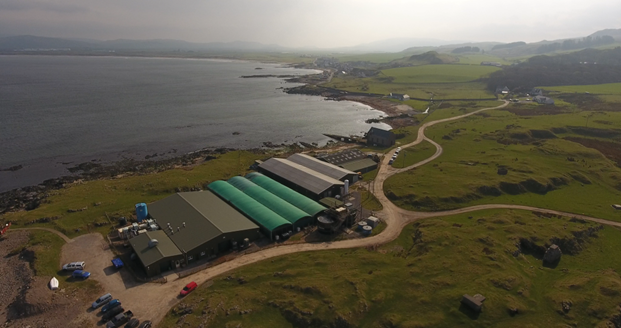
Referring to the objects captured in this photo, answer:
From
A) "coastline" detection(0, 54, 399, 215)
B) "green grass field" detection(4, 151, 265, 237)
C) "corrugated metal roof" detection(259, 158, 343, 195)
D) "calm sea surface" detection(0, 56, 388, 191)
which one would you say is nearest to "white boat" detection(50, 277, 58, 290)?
"green grass field" detection(4, 151, 265, 237)

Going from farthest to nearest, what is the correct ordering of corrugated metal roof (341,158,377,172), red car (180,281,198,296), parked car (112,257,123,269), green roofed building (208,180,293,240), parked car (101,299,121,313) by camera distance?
corrugated metal roof (341,158,377,172)
green roofed building (208,180,293,240)
parked car (112,257,123,269)
red car (180,281,198,296)
parked car (101,299,121,313)

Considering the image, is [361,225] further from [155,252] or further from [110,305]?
[110,305]

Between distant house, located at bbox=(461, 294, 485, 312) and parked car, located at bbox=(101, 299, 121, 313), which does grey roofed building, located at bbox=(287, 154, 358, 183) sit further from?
parked car, located at bbox=(101, 299, 121, 313)

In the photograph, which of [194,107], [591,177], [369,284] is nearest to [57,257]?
[369,284]

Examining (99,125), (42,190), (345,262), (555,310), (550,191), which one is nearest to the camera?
(555,310)

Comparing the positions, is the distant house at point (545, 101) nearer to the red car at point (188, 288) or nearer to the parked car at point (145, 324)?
the red car at point (188, 288)

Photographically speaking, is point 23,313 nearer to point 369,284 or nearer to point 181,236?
point 181,236

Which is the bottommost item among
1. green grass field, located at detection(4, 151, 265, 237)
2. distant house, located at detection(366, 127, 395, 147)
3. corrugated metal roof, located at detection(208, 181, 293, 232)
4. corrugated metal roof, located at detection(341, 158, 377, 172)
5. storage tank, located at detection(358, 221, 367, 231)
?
storage tank, located at detection(358, 221, 367, 231)
